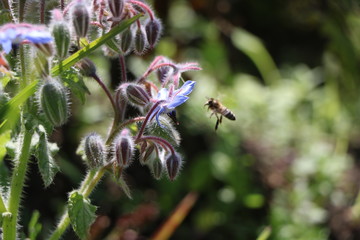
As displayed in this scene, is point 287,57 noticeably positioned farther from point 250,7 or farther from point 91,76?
point 91,76

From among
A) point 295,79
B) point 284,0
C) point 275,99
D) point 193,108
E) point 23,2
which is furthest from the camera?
point 284,0

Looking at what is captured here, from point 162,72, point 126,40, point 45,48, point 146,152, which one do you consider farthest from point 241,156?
point 45,48

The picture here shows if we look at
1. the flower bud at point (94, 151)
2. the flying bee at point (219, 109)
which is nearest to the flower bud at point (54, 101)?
the flower bud at point (94, 151)

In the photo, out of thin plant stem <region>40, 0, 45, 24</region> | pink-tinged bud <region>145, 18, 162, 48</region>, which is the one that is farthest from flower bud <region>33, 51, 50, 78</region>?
pink-tinged bud <region>145, 18, 162, 48</region>

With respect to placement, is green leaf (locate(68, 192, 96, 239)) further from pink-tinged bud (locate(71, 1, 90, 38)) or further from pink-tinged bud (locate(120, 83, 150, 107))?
pink-tinged bud (locate(71, 1, 90, 38))

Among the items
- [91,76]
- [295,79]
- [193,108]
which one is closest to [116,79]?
[193,108]

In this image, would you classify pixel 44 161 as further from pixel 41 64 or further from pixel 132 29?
pixel 132 29

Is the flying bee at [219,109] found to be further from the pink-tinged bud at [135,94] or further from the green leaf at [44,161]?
the green leaf at [44,161]
